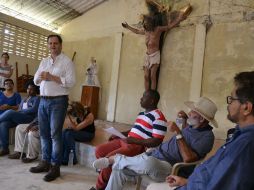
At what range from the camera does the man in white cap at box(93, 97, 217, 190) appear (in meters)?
1.87

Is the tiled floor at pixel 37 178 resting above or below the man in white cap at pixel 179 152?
below

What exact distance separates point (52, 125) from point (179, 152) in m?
1.39

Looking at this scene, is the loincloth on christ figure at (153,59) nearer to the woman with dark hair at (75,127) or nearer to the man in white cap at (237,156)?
the woman with dark hair at (75,127)

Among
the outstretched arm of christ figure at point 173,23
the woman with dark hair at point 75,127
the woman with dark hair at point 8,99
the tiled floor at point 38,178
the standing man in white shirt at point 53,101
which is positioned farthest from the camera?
the outstretched arm of christ figure at point 173,23

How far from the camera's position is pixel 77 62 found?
7660mm

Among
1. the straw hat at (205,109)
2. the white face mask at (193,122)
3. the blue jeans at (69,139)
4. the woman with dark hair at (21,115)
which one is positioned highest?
the straw hat at (205,109)

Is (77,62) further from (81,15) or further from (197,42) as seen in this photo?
(197,42)

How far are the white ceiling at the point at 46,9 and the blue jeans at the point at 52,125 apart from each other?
497 cm

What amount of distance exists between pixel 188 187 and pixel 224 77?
4.22m

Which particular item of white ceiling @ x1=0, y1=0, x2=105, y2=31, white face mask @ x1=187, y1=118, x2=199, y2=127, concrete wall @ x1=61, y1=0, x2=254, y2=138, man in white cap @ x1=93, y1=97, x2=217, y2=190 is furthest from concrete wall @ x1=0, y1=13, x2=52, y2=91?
white face mask @ x1=187, y1=118, x2=199, y2=127

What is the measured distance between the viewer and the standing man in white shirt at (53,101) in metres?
2.72

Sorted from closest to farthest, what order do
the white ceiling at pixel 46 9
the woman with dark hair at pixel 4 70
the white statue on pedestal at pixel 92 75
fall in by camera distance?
1. the woman with dark hair at pixel 4 70
2. the white statue on pedestal at pixel 92 75
3. the white ceiling at pixel 46 9

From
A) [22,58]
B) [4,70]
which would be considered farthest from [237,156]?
[22,58]

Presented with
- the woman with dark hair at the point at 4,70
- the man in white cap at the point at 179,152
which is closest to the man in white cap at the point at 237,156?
the man in white cap at the point at 179,152
